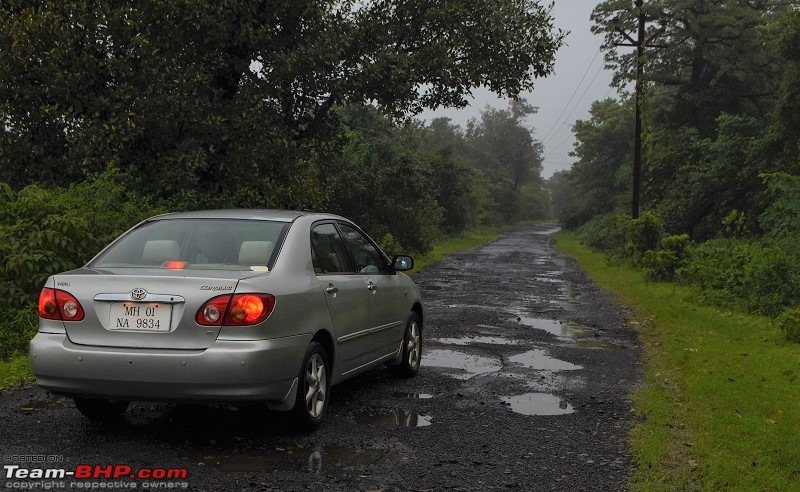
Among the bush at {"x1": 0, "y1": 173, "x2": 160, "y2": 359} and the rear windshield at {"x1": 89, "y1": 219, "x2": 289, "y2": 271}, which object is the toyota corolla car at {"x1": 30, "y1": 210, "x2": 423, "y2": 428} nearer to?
the rear windshield at {"x1": 89, "y1": 219, "x2": 289, "y2": 271}

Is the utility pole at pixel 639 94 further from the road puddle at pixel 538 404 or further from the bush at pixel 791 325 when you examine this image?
the road puddle at pixel 538 404

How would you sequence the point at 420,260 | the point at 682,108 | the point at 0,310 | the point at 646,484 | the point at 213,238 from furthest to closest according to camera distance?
the point at 682,108 < the point at 420,260 < the point at 0,310 < the point at 213,238 < the point at 646,484

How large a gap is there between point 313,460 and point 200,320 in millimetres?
1150

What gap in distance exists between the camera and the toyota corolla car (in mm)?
5184

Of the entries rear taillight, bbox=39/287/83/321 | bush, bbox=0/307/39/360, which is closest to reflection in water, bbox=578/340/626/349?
bush, bbox=0/307/39/360

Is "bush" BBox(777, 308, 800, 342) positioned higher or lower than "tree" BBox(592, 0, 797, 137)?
lower

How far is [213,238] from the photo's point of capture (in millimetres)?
6168

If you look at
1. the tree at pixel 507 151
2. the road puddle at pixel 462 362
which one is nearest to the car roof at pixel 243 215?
the road puddle at pixel 462 362

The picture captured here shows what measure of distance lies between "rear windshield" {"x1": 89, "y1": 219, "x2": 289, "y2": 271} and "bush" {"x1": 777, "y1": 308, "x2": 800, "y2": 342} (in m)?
8.21

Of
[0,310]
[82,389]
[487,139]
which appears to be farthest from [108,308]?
[487,139]

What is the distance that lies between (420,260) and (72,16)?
1585cm

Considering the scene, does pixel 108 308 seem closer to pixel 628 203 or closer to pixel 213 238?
pixel 213 238

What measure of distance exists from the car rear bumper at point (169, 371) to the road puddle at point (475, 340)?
18.1 ft

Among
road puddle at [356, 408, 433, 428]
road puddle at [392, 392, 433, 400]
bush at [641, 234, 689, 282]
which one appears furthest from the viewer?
bush at [641, 234, 689, 282]
